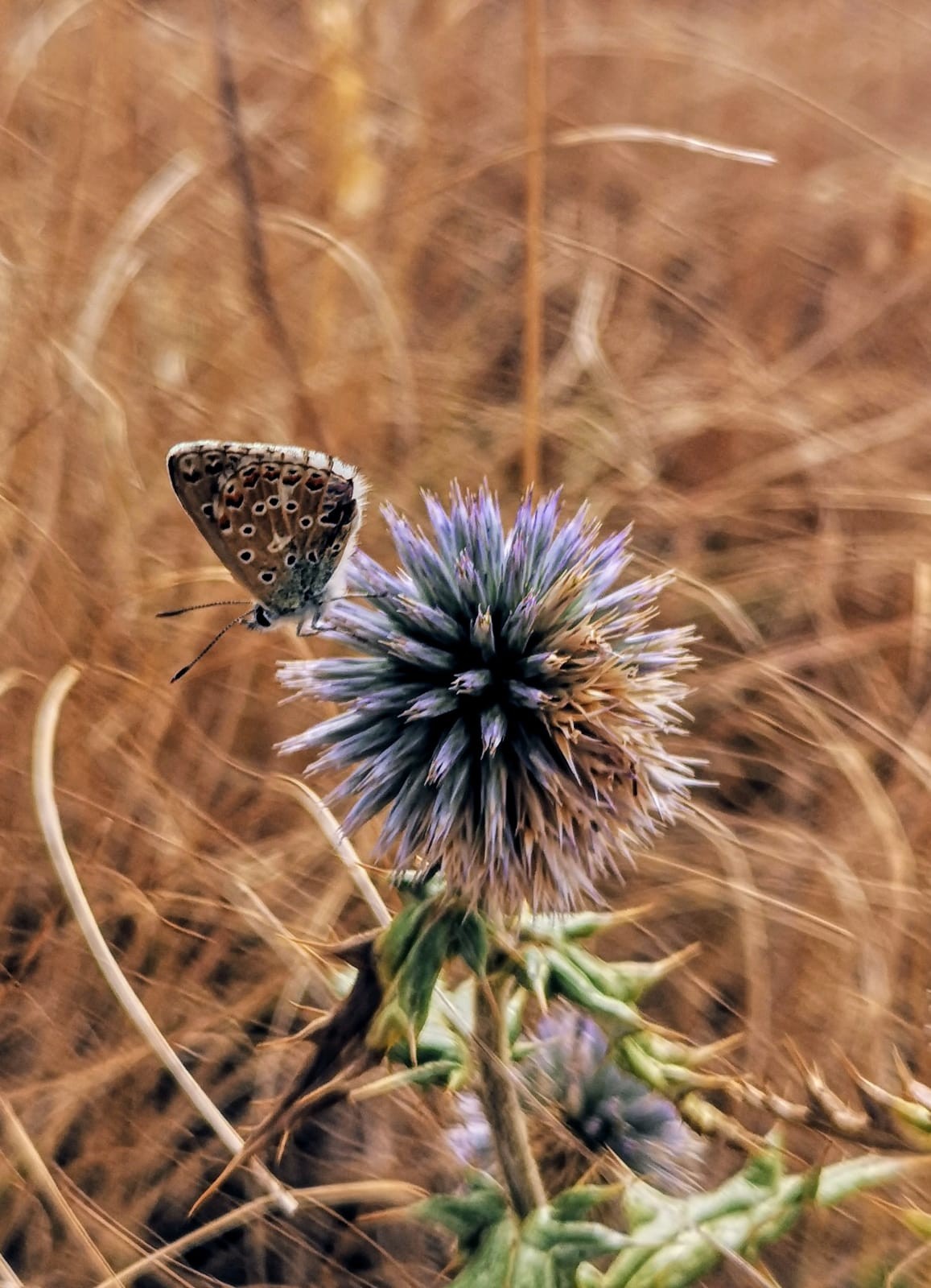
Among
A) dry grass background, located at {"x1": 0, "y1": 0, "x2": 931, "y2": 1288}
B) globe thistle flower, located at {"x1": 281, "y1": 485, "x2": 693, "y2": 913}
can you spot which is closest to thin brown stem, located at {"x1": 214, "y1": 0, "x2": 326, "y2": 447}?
dry grass background, located at {"x1": 0, "y1": 0, "x2": 931, "y2": 1288}

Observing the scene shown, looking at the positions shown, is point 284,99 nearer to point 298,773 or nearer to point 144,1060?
point 298,773

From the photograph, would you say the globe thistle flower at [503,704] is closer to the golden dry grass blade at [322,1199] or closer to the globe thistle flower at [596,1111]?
the globe thistle flower at [596,1111]

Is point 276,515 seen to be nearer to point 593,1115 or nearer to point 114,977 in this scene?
point 114,977

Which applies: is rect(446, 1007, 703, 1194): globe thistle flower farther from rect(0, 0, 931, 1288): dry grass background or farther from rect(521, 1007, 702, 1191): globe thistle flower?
rect(0, 0, 931, 1288): dry grass background

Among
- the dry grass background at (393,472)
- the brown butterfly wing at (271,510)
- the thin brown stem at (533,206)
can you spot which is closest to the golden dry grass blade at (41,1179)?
the dry grass background at (393,472)

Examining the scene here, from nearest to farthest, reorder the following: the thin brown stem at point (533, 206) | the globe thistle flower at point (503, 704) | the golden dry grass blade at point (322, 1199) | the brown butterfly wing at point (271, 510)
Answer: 1. the globe thistle flower at point (503, 704)
2. the brown butterfly wing at point (271, 510)
3. the golden dry grass blade at point (322, 1199)
4. the thin brown stem at point (533, 206)
